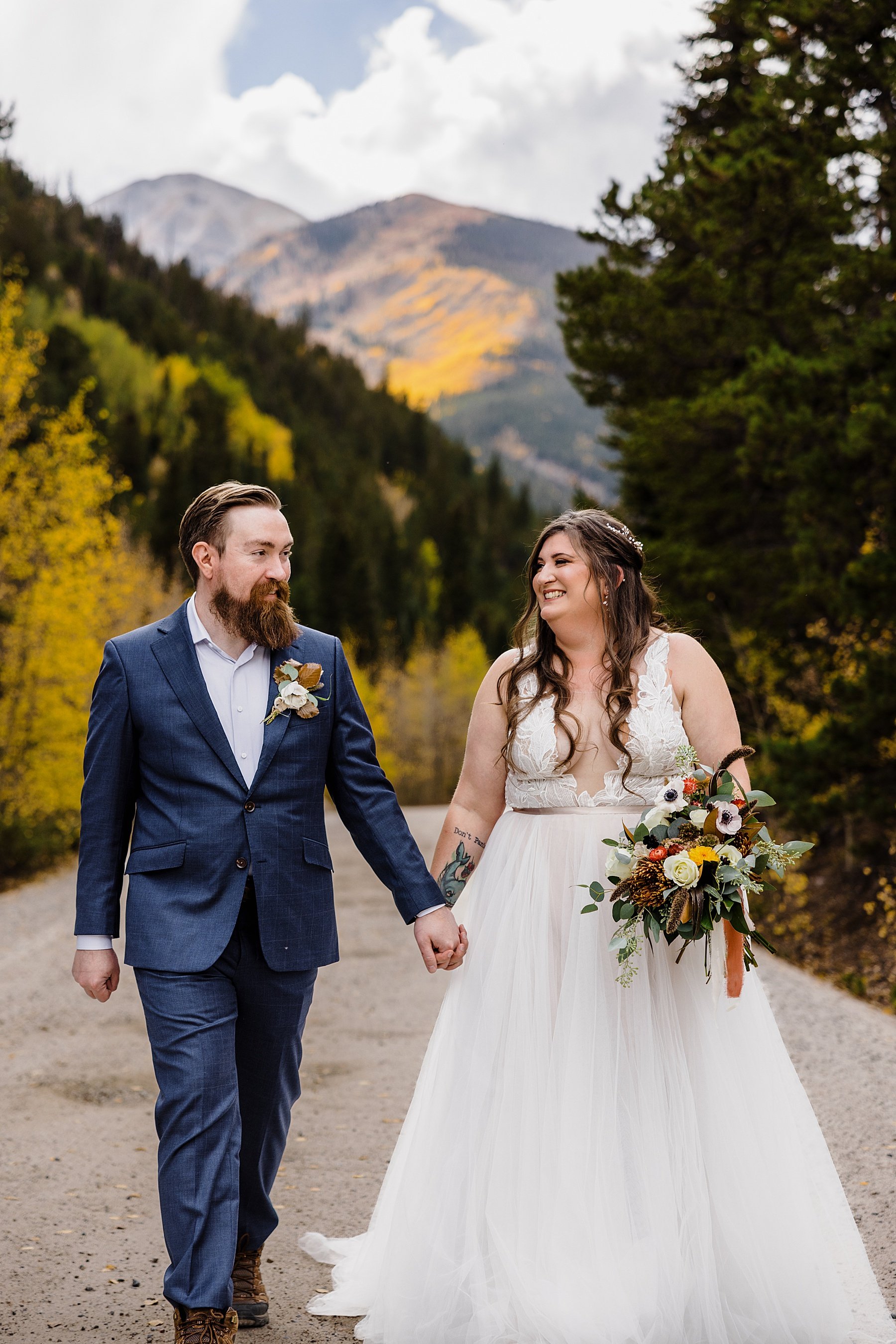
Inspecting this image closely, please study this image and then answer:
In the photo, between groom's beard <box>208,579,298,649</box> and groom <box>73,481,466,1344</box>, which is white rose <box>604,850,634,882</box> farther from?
groom's beard <box>208,579,298,649</box>

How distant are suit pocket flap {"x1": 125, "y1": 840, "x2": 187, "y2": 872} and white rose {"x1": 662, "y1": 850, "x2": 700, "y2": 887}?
1.41 m

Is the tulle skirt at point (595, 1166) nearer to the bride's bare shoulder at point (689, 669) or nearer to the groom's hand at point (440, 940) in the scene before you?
the groom's hand at point (440, 940)

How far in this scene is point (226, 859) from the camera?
12.4 feet

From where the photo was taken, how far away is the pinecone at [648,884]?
373 centimetres

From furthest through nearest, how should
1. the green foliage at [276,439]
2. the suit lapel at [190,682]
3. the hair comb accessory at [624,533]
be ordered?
the green foliage at [276,439] < the hair comb accessory at [624,533] < the suit lapel at [190,682]

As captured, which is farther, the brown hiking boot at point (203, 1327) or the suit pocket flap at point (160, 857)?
the suit pocket flap at point (160, 857)

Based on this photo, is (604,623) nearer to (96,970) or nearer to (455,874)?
(455,874)

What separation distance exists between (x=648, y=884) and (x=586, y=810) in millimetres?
491

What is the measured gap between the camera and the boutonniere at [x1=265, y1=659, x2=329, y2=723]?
3918mm

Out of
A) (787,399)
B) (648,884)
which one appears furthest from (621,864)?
(787,399)

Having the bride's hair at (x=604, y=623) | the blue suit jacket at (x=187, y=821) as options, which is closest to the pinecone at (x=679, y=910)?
the bride's hair at (x=604, y=623)

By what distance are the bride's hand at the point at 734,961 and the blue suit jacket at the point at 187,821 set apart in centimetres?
123

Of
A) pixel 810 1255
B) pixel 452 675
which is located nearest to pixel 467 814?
pixel 810 1255

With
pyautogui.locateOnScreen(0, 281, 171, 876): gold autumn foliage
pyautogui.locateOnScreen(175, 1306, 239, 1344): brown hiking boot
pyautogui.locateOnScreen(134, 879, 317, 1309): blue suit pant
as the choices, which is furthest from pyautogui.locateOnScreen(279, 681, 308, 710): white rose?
pyautogui.locateOnScreen(0, 281, 171, 876): gold autumn foliage
